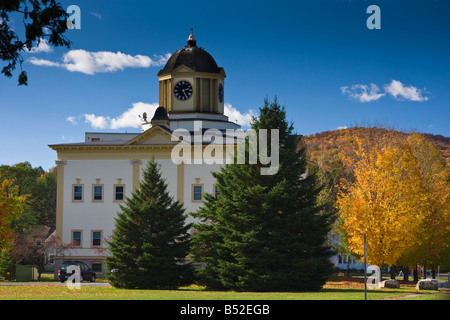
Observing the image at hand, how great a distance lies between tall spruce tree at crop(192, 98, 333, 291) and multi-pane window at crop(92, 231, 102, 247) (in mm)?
29123

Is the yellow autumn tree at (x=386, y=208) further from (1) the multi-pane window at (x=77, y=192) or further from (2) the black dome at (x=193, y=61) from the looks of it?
(2) the black dome at (x=193, y=61)

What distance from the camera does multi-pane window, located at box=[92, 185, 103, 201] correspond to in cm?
6562

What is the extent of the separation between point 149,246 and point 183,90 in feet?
126

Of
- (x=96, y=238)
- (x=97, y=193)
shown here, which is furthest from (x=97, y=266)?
Result: (x=97, y=193)

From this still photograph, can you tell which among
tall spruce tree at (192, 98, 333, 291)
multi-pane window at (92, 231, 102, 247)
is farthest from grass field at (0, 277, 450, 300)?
multi-pane window at (92, 231, 102, 247)

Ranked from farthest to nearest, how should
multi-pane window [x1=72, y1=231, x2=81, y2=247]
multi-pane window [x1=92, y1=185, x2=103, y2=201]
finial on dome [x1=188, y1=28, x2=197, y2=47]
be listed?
finial on dome [x1=188, y1=28, x2=197, y2=47]
multi-pane window [x1=92, y1=185, x2=103, y2=201]
multi-pane window [x1=72, y1=231, x2=81, y2=247]

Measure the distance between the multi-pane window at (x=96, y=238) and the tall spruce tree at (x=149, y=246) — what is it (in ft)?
87.2

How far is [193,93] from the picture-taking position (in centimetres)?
7369

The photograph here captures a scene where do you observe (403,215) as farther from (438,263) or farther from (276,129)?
(438,263)

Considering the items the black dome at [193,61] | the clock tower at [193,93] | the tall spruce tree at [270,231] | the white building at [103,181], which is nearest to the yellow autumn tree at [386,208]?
the tall spruce tree at [270,231]

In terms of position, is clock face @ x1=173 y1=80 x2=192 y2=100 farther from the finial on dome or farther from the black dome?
the finial on dome

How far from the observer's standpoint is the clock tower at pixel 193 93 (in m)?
73.2

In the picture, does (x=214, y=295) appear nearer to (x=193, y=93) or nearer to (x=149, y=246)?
(x=149, y=246)

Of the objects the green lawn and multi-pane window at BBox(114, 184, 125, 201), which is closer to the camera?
the green lawn
